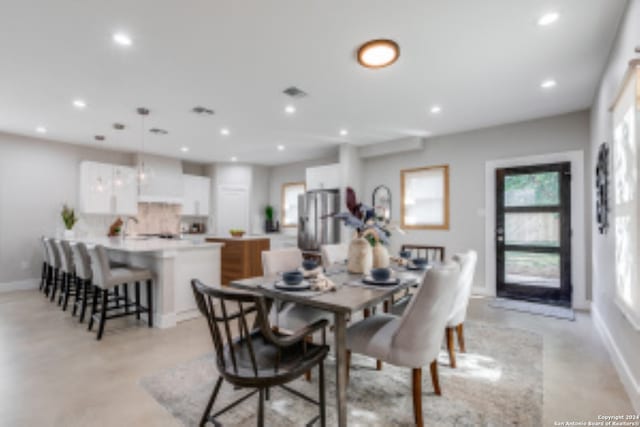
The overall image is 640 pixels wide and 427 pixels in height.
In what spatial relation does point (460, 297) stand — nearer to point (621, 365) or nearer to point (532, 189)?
point (621, 365)

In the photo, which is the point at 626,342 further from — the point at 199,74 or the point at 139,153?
the point at 139,153

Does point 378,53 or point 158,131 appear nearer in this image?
point 378,53

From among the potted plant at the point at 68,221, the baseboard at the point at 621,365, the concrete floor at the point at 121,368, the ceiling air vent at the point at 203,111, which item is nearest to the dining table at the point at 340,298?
the concrete floor at the point at 121,368

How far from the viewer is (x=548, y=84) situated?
323 centimetres

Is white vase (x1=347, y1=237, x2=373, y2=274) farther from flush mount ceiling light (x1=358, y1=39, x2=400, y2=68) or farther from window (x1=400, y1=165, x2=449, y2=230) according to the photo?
window (x1=400, y1=165, x2=449, y2=230)

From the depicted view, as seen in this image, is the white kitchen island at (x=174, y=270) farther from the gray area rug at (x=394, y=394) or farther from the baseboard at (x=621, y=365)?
the baseboard at (x=621, y=365)

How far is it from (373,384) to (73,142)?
646 cm

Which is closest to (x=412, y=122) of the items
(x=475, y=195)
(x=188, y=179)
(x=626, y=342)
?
(x=475, y=195)

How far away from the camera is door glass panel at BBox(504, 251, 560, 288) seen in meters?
4.21

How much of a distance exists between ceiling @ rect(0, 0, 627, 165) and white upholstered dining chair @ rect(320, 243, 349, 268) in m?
1.74

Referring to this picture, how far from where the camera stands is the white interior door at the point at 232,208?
7367mm

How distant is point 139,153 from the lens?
6.33 meters

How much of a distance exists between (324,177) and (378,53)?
12.0 feet

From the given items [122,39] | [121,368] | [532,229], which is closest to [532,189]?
[532,229]
